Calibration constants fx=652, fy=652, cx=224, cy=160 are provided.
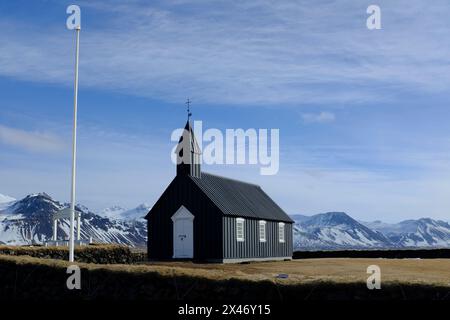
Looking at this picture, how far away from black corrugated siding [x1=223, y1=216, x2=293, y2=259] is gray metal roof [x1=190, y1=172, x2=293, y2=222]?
668 mm

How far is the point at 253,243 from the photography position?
50.8 metres

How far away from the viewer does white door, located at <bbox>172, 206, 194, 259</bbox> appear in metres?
47.8

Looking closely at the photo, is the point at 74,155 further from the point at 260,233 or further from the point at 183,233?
the point at 260,233

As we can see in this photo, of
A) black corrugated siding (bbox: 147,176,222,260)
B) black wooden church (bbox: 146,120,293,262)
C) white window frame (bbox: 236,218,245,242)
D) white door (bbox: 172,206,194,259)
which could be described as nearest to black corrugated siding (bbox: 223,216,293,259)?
black wooden church (bbox: 146,120,293,262)

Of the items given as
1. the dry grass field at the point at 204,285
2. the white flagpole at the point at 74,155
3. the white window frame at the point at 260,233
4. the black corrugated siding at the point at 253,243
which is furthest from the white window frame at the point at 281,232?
the dry grass field at the point at 204,285

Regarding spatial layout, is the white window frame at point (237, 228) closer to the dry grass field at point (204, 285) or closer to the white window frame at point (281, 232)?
the white window frame at point (281, 232)

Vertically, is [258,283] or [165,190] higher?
[165,190]

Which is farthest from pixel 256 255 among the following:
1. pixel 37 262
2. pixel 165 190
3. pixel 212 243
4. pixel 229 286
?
pixel 229 286

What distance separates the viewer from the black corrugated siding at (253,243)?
1860 inches

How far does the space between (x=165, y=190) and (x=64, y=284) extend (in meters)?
26.5
